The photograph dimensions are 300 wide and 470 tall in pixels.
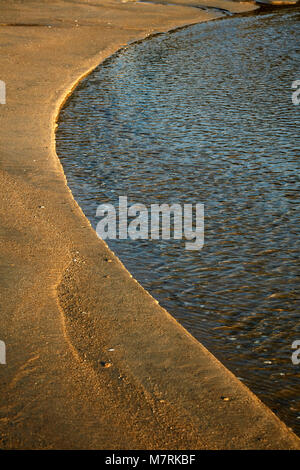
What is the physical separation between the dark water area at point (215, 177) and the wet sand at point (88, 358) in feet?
1.02

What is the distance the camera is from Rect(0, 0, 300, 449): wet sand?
12.7 ft

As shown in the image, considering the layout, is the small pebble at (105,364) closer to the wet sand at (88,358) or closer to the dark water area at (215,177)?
the wet sand at (88,358)

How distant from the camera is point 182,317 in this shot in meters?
5.41

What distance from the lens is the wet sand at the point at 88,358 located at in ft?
12.7

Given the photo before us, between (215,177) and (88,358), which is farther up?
(215,177)

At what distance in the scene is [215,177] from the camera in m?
8.39

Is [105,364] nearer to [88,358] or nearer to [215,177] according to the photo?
[88,358]

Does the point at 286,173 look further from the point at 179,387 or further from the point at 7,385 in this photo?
the point at 7,385

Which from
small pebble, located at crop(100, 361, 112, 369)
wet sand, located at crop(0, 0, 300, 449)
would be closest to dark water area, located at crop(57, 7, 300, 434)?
wet sand, located at crop(0, 0, 300, 449)

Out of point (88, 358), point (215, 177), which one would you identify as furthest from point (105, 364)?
point (215, 177)

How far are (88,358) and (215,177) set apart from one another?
432cm

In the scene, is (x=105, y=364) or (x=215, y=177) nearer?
(x=105, y=364)

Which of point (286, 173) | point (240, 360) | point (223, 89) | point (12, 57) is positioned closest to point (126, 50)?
point (12, 57)

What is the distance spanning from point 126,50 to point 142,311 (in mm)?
13040
